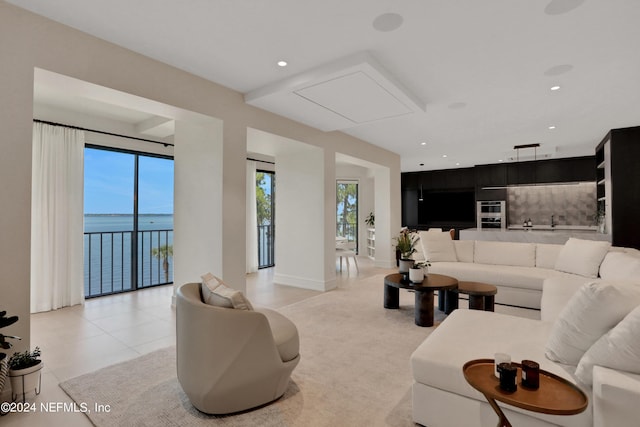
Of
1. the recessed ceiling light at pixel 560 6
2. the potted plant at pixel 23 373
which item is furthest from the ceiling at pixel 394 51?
the potted plant at pixel 23 373

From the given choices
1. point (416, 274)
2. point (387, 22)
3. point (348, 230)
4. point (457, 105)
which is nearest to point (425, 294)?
point (416, 274)

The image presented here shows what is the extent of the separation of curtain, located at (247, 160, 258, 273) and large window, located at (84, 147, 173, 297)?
5.34 feet

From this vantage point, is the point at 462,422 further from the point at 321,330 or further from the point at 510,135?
the point at 510,135

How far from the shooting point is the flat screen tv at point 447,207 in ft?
32.9

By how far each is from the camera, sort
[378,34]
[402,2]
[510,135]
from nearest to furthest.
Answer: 1. [402,2]
2. [378,34]
3. [510,135]

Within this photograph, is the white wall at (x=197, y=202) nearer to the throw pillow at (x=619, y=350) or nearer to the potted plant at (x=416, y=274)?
the potted plant at (x=416, y=274)

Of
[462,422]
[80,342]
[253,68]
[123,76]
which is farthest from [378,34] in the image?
[80,342]

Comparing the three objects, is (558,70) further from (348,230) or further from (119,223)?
(348,230)

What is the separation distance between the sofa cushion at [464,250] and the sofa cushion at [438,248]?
0.07 m

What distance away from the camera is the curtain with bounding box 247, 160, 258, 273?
6688 millimetres

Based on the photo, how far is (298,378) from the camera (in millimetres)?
2463

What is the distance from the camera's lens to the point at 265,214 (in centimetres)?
759

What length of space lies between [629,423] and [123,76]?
4024mm

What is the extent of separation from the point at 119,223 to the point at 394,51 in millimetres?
4950
